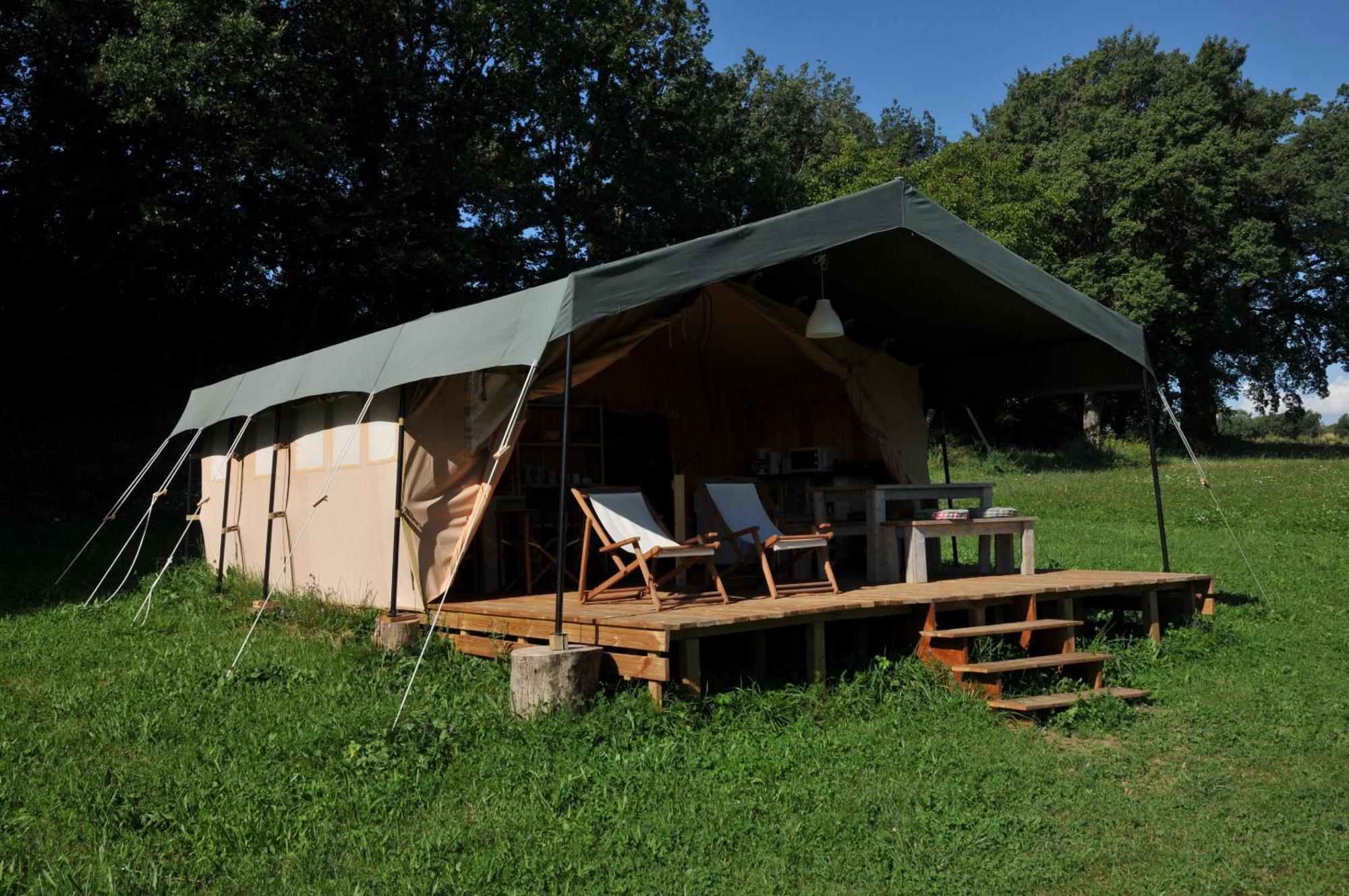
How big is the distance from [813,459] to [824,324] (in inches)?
75.9

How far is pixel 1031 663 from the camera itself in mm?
5043

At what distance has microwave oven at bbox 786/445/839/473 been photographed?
27.1ft

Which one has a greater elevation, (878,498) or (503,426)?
(503,426)

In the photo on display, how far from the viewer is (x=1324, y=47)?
1388 centimetres

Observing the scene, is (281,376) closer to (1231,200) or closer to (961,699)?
(961,699)

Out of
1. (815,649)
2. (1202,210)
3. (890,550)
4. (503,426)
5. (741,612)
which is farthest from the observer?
(1202,210)

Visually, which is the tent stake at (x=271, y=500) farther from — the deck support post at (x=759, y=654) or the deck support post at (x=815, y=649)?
the deck support post at (x=815, y=649)

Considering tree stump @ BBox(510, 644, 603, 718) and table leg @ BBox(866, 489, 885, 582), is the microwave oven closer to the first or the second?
table leg @ BBox(866, 489, 885, 582)

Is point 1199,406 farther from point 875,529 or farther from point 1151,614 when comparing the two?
point 875,529

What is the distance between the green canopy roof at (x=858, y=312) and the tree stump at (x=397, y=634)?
1.27m

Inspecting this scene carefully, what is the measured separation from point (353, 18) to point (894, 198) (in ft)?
42.9

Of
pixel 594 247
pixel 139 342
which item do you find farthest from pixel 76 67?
pixel 594 247

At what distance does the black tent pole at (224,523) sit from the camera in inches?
315

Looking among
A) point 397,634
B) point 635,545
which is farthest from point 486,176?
point 635,545
